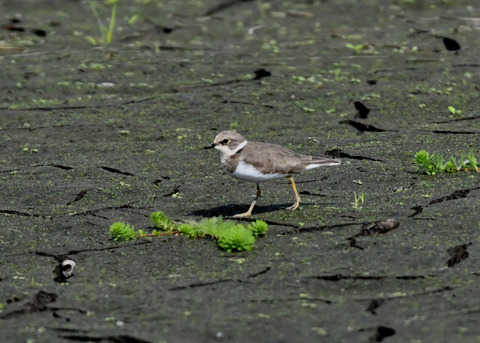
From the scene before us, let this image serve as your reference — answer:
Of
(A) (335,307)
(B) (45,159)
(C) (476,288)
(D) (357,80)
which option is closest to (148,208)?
(B) (45,159)

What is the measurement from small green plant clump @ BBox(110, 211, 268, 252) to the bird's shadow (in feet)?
1.25

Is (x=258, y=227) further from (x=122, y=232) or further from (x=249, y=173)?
(x=122, y=232)

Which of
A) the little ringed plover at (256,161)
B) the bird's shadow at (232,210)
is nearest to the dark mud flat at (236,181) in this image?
the bird's shadow at (232,210)

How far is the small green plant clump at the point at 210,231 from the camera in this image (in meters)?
5.38

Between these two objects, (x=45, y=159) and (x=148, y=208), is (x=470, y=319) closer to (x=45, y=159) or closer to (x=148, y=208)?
(x=148, y=208)

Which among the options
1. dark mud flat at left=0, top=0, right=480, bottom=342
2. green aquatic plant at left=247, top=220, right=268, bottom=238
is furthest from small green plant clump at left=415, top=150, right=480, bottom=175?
green aquatic plant at left=247, top=220, right=268, bottom=238

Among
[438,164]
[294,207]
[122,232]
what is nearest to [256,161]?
[294,207]

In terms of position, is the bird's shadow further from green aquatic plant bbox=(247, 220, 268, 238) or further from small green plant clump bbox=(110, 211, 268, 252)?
green aquatic plant bbox=(247, 220, 268, 238)

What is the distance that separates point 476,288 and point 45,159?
4537 millimetres

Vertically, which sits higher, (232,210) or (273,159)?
(273,159)

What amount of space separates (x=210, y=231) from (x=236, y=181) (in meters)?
1.64

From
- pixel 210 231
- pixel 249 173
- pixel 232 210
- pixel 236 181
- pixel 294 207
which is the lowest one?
pixel 236 181

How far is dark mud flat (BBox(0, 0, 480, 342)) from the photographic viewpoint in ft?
15.0

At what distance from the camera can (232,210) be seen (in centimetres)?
649
